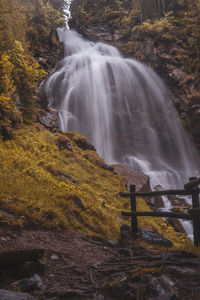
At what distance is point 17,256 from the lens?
2787 mm

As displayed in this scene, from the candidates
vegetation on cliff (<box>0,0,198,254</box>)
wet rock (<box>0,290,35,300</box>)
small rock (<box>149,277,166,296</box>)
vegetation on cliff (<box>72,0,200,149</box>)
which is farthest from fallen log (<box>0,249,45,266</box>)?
Answer: vegetation on cliff (<box>72,0,200,149</box>)

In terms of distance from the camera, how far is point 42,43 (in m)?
27.8

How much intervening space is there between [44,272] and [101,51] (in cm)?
3596

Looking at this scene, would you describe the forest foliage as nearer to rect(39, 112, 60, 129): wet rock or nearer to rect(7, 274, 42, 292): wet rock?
rect(39, 112, 60, 129): wet rock

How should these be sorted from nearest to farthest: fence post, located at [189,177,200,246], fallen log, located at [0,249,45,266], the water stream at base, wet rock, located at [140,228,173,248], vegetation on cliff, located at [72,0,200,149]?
fallen log, located at [0,249,45,266], fence post, located at [189,177,200,246], wet rock, located at [140,228,173,248], the water stream at base, vegetation on cliff, located at [72,0,200,149]

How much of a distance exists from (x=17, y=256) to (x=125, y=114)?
21.7 metres

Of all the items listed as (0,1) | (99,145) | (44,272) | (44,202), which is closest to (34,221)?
(44,202)

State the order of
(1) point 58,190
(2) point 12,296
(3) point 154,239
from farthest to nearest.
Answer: (1) point 58,190 < (3) point 154,239 < (2) point 12,296

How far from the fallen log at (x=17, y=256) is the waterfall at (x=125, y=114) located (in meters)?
15.5

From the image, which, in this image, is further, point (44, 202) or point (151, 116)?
point (151, 116)

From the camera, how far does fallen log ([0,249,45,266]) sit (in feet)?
8.89

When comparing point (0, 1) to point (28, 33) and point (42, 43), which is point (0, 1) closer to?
point (28, 33)

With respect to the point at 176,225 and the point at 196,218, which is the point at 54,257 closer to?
the point at 196,218

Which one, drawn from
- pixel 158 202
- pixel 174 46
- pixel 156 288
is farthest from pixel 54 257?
pixel 174 46
